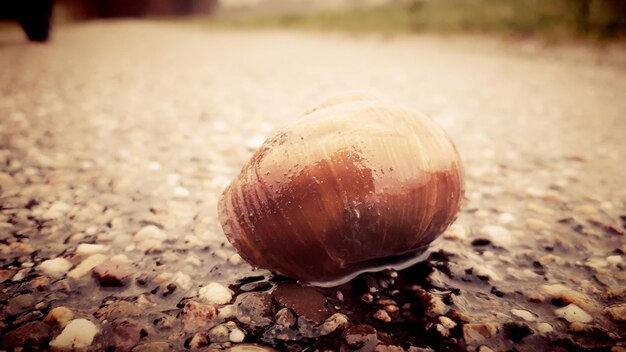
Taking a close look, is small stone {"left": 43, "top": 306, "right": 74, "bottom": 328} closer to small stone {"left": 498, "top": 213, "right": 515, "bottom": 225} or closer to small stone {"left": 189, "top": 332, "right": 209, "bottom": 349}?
small stone {"left": 189, "top": 332, "right": 209, "bottom": 349}

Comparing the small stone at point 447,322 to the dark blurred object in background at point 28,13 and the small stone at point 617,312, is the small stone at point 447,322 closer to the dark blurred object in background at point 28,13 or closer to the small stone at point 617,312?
the small stone at point 617,312

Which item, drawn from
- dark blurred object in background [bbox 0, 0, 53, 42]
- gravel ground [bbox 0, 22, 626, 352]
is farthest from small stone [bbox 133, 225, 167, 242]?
dark blurred object in background [bbox 0, 0, 53, 42]

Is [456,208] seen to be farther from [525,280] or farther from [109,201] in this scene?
[109,201]

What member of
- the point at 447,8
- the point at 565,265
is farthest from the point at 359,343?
the point at 447,8

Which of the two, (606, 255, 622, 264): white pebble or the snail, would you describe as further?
(606, 255, 622, 264): white pebble

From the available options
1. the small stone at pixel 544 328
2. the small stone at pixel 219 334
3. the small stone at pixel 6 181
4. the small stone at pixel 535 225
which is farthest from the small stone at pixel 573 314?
the small stone at pixel 6 181

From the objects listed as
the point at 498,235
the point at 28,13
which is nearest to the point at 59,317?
the point at 498,235

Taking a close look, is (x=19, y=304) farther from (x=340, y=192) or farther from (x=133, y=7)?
(x=133, y=7)
